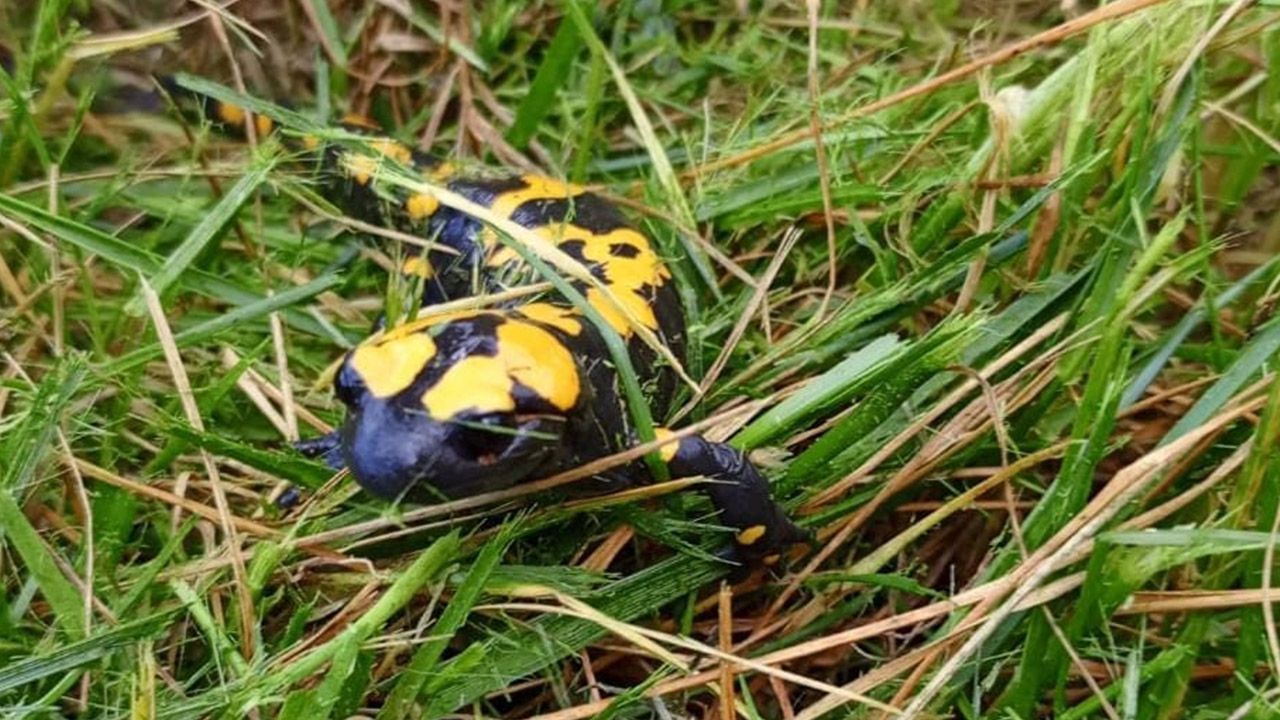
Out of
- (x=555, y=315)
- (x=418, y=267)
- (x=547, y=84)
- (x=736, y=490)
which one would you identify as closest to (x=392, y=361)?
(x=555, y=315)

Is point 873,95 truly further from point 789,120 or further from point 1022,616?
point 1022,616

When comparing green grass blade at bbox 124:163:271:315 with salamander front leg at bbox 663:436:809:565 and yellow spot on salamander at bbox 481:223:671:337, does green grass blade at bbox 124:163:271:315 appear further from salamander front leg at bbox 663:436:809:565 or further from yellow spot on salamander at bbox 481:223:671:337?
salamander front leg at bbox 663:436:809:565

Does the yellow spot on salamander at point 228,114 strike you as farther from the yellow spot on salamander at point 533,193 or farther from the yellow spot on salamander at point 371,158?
the yellow spot on salamander at point 533,193

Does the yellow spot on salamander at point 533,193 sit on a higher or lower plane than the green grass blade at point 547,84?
lower

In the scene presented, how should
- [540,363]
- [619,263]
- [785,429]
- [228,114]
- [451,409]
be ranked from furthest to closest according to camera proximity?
[228,114] → [619,263] → [785,429] → [540,363] → [451,409]

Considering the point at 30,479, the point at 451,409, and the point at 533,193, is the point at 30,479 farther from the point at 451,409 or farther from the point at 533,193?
the point at 533,193

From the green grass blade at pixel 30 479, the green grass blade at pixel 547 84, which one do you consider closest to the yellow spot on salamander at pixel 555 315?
the green grass blade at pixel 30 479

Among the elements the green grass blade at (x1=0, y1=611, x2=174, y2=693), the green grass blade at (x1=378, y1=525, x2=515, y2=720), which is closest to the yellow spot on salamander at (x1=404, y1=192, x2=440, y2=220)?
the green grass blade at (x1=378, y1=525, x2=515, y2=720)
